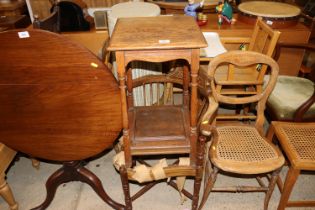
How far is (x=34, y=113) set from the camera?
1.39 meters

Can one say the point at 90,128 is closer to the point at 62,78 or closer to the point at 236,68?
the point at 62,78

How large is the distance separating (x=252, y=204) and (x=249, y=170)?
0.52 metres

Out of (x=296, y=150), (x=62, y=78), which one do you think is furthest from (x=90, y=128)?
(x=296, y=150)

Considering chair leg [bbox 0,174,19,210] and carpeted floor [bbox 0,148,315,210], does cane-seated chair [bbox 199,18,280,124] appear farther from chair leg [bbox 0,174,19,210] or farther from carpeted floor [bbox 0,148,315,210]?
chair leg [bbox 0,174,19,210]

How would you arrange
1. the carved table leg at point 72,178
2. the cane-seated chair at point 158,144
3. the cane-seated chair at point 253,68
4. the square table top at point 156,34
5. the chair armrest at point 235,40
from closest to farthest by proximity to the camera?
the square table top at point 156,34
the cane-seated chair at point 158,144
the carved table leg at point 72,178
the cane-seated chair at point 253,68
the chair armrest at point 235,40

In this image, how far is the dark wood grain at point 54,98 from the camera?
4.04 ft

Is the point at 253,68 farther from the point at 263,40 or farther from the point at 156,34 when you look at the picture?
the point at 156,34

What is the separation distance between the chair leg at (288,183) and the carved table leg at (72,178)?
1042mm

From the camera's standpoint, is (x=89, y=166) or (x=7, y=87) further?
(x=89, y=166)

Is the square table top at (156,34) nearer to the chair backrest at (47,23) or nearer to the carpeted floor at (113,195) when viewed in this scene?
the chair backrest at (47,23)

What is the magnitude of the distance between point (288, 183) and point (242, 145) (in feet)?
1.12

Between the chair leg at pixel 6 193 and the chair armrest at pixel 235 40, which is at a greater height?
the chair armrest at pixel 235 40

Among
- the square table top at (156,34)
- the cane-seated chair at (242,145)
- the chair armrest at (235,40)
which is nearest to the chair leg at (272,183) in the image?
the cane-seated chair at (242,145)

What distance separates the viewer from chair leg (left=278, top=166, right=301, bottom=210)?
154 cm
